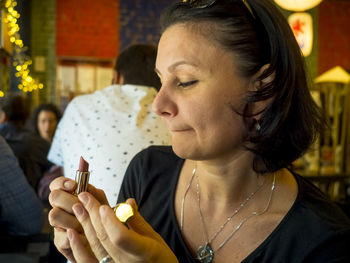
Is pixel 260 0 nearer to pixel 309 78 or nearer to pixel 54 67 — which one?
pixel 309 78

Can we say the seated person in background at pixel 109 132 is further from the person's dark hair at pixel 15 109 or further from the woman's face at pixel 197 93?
the person's dark hair at pixel 15 109

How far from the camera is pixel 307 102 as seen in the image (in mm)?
1008

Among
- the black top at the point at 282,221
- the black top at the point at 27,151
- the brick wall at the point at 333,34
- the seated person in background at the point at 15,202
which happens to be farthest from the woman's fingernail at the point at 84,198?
the brick wall at the point at 333,34

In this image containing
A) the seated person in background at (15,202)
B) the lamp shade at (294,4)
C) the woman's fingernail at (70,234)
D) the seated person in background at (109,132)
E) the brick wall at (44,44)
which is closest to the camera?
the woman's fingernail at (70,234)

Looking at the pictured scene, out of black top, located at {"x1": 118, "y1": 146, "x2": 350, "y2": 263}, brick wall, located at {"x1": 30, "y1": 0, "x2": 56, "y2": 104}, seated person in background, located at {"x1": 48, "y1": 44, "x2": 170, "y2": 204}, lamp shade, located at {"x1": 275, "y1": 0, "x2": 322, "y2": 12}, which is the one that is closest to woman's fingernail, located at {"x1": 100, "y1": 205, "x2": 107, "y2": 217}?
black top, located at {"x1": 118, "y1": 146, "x2": 350, "y2": 263}

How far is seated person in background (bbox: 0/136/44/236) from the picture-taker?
160 cm

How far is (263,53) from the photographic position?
0.92 meters

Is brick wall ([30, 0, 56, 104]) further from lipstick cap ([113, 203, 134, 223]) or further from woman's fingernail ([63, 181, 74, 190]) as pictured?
lipstick cap ([113, 203, 134, 223])

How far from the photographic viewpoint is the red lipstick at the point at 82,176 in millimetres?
770

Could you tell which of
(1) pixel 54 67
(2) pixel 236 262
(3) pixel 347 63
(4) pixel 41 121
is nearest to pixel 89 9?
(1) pixel 54 67

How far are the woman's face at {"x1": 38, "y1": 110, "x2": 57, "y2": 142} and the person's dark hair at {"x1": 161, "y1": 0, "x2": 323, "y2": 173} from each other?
10.3 feet

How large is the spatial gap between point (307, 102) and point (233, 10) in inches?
12.2

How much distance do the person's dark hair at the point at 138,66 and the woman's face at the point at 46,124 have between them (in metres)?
2.25

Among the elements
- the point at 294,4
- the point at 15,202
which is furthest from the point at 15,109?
the point at 294,4
